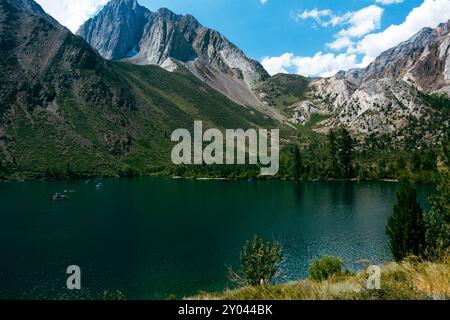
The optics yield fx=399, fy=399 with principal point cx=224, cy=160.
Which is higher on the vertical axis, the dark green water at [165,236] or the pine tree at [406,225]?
the pine tree at [406,225]

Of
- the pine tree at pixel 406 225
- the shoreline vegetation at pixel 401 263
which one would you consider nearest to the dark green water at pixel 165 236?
the pine tree at pixel 406 225

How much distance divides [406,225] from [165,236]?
5669 centimetres

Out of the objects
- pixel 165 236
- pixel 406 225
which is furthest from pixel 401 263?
pixel 165 236

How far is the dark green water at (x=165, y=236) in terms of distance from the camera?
63.5 m

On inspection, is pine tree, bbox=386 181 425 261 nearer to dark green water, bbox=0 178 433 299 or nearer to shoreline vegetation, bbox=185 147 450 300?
shoreline vegetation, bbox=185 147 450 300

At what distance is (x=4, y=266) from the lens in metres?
71.8

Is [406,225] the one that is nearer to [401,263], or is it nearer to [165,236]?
[401,263]

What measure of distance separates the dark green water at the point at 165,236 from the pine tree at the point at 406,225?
27.5 feet

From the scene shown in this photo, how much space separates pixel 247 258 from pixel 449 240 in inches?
930

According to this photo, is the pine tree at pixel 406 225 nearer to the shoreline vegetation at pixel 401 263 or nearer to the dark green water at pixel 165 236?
the shoreline vegetation at pixel 401 263

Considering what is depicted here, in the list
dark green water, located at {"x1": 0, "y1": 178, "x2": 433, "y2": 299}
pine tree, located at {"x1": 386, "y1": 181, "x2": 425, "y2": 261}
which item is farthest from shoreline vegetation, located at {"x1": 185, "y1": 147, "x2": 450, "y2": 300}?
dark green water, located at {"x1": 0, "y1": 178, "x2": 433, "y2": 299}

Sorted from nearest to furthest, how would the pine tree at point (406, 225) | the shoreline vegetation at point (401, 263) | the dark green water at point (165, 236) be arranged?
the shoreline vegetation at point (401, 263), the pine tree at point (406, 225), the dark green water at point (165, 236)

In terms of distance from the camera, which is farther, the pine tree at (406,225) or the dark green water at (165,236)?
the dark green water at (165,236)
